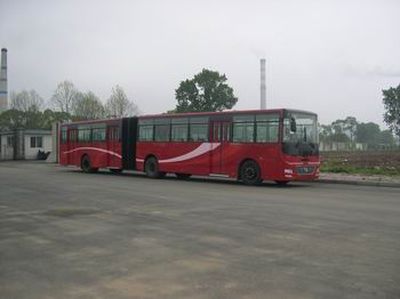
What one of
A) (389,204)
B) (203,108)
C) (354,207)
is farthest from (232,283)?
(203,108)

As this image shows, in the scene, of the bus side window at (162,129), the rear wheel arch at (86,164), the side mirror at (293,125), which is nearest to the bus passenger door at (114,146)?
the rear wheel arch at (86,164)

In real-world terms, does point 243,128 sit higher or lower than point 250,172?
higher

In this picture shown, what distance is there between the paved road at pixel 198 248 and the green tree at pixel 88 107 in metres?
63.7

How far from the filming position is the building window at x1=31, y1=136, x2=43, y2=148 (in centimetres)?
6306

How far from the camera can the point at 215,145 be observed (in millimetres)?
24688

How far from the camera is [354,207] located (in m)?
14.8

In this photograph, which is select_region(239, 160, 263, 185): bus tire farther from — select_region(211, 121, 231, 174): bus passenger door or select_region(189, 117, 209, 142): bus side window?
select_region(189, 117, 209, 142): bus side window

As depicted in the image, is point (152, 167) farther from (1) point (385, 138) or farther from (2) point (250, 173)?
(1) point (385, 138)

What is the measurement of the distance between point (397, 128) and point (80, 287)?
366 feet

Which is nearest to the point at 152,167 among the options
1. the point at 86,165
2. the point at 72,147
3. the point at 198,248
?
the point at 86,165

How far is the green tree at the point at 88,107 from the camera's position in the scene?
79125 mm

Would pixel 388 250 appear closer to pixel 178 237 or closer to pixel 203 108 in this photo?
pixel 178 237

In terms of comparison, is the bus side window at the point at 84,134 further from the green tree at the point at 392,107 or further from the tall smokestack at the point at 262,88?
the green tree at the point at 392,107

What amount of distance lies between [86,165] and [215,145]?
10951 millimetres
